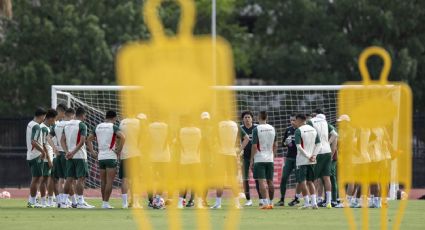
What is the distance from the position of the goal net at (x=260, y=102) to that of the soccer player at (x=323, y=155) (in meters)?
3.34

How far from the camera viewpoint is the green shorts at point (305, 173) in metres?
22.8

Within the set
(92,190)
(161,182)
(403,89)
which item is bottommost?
(92,190)

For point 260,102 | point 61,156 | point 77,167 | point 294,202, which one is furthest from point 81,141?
point 260,102

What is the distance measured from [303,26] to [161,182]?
41.6 m

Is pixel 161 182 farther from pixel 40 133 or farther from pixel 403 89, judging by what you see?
pixel 40 133

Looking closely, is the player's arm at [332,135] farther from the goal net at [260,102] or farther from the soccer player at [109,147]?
the soccer player at [109,147]

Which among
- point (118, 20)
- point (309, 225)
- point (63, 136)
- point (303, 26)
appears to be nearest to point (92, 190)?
point (63, 136)

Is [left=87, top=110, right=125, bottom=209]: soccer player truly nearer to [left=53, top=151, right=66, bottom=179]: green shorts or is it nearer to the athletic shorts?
[left=53, top=151, right=66, bottom=179]: green shorts

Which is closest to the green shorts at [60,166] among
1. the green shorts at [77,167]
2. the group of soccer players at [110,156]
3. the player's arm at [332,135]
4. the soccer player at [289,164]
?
the group of soccer players at [110,156]

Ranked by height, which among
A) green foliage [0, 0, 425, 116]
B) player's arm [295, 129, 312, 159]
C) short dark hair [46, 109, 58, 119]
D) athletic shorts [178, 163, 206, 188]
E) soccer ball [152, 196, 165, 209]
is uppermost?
green foliage [0, 0, 425, 116]

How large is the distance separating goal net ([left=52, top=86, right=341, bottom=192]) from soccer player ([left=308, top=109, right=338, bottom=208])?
3.34 meters

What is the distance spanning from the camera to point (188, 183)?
29.8ft

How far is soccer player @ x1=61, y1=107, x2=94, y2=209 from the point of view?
23.0 meters

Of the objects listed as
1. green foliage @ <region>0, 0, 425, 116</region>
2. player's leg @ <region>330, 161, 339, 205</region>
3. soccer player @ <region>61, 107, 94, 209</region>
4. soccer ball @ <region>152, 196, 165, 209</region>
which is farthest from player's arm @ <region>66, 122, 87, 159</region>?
green foliage @ <region>0, 0, 425, 116</region>
